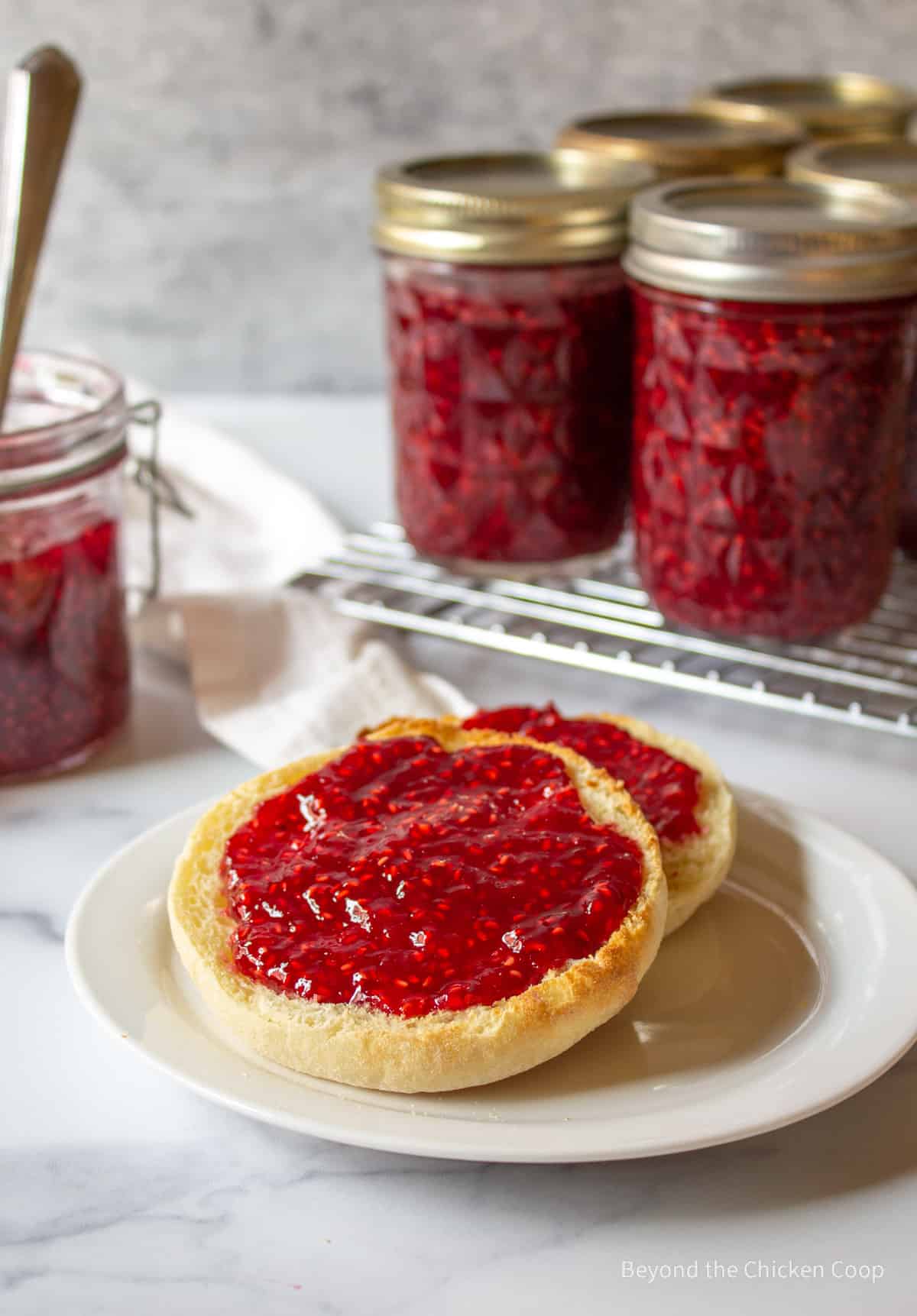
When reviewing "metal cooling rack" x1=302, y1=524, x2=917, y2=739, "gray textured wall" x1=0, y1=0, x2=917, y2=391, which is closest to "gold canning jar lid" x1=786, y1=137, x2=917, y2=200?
"metal cooling rack" x1=302, y1=524, x2=917, y2=739

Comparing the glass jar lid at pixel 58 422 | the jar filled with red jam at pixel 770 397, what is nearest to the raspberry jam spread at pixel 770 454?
the jar filled with red jam at pixel 770 397

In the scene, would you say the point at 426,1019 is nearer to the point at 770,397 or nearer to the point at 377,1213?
the point at 377,1213

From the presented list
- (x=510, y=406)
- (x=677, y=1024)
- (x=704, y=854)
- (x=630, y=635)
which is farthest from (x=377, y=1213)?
(x=510, y=406)

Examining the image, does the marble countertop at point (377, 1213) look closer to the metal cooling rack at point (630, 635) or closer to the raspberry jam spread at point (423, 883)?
the raspberry jam spread at point (423, 883)

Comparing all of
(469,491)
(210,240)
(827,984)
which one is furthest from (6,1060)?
(210,240)

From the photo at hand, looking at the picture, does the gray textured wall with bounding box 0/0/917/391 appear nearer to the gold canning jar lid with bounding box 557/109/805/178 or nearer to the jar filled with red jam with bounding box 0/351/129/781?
the gold canning jar lid with bounding box 557/109/805/178

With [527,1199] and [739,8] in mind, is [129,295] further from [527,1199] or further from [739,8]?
[527,1199]
